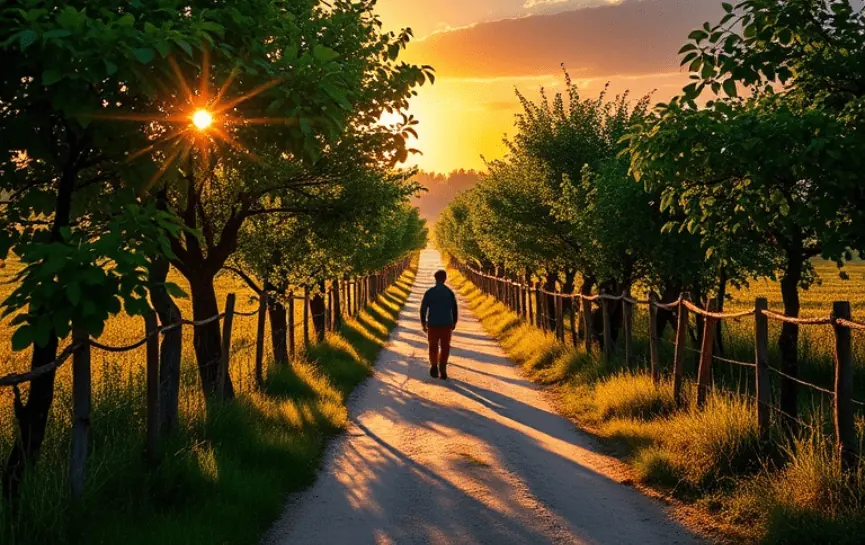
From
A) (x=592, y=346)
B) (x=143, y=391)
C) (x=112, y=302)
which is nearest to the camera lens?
(x=112, y=302)

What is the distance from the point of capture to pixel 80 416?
5840 mm

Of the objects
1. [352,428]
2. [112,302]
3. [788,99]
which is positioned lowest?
[352,428]

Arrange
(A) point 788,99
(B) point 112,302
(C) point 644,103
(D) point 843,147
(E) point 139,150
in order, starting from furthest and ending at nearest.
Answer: (C) point 644,103, (A) point 788,99, (D) point 843,147, (E) point 139,150, (B) point 112,302

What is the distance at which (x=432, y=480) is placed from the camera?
782 cm

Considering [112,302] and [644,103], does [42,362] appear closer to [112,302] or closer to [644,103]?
[112,302]

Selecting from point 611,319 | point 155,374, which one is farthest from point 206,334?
point 611,319

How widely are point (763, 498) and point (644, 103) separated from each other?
15.3 metres

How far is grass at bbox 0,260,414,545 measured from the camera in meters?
5.39

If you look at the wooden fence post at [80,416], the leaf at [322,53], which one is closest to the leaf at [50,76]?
the leaf at [322,53]

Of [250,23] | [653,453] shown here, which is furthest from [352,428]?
[250,23]

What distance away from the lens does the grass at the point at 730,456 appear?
18.9 feet

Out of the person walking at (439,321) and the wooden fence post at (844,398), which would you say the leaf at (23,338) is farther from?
the person walking at (439,321)

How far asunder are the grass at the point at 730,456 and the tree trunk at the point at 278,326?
5.68 metres

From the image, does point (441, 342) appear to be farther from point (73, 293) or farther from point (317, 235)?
point (73, 293)
